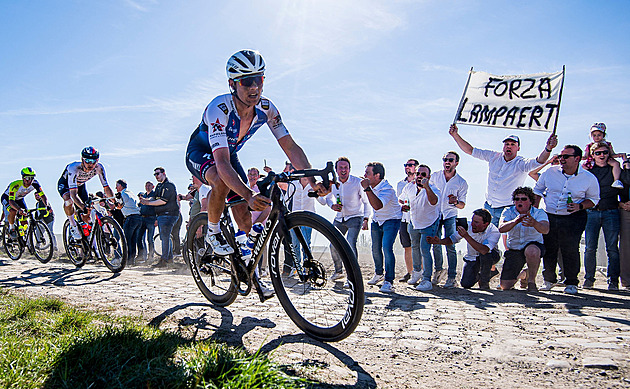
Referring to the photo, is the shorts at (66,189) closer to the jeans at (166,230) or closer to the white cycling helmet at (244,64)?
the jeans at (166,230)

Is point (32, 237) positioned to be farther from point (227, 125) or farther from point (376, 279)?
point (227, 125)

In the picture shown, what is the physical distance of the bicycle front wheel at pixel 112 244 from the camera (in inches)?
349

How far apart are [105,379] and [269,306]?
2.79 meters

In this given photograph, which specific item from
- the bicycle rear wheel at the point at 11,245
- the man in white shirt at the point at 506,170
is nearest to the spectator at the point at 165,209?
the bicycle rear wheel at the point at 11,245

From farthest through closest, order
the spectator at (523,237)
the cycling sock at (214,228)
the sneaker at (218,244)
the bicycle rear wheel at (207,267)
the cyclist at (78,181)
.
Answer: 1. the cyclist at (78,181)
2. the spectator at (523,237)
3. the bicycle rear wheel at (207,267)
4. the cycling sock at (214,228)
5. the sneaker at (218,244)

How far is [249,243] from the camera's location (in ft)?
14.7

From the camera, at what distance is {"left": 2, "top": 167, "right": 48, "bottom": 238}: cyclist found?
40.5 feet

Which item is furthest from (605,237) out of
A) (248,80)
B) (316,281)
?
(248,80)

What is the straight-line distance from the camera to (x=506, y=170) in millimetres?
8578

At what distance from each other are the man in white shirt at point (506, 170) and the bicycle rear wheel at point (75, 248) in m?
8.66

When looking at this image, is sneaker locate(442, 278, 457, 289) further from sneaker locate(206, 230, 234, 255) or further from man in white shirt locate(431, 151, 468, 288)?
sneaker locate(206, 230, 234, 255)

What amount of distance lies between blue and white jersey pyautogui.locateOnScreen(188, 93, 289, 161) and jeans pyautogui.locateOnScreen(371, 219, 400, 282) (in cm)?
396

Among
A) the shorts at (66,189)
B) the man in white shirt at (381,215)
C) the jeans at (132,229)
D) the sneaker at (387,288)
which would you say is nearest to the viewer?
the sneaker at (387,288)

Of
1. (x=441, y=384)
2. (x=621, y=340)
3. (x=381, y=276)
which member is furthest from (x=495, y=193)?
(x=441, y=384)
